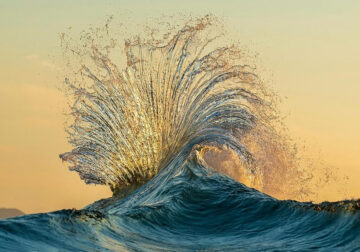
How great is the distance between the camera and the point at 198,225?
17.4 meters

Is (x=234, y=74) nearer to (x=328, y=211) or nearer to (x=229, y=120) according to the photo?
(x=229, y=120)

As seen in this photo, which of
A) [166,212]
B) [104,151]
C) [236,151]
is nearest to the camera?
[166,212]

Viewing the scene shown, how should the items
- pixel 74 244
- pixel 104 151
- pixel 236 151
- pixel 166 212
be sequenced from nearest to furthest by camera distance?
pixel 74 244
pixel 166 212
pixel 236 151
pixel 104 151

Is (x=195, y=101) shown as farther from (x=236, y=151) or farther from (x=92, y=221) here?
(x=92, y=221)

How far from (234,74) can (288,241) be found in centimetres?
1206

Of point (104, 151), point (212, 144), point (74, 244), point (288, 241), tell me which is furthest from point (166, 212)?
point (104, 151)

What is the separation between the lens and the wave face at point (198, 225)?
42.8 feet

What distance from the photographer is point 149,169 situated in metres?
27.0

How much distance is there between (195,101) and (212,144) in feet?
6.24

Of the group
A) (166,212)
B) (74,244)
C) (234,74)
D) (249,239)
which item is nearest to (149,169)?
(234,74)

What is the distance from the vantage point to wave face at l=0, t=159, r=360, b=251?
42.8 feet

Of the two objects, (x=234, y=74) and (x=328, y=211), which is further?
(x=234, y=74)

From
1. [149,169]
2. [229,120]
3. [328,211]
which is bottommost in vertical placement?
[328,211]

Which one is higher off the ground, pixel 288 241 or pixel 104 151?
pixel 104 151
